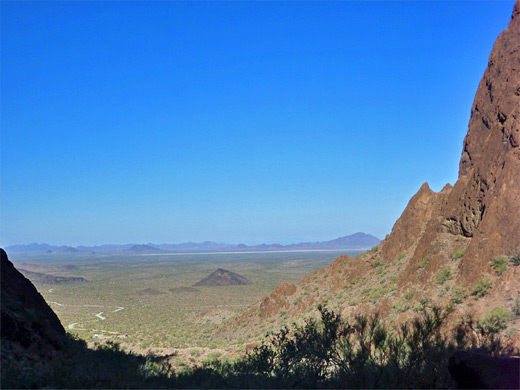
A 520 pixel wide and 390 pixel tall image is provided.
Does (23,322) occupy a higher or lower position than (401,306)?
higher

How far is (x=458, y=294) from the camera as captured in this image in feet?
62.4

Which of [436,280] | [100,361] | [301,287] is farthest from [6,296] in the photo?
[301,287]

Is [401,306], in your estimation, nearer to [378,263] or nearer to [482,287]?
[482,287]

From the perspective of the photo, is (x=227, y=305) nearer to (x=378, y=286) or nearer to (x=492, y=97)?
(x=378, y=286)

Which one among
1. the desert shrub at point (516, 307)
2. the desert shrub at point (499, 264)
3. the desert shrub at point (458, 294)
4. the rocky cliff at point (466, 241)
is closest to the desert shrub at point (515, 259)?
the rocky cliff at point (466, 241)

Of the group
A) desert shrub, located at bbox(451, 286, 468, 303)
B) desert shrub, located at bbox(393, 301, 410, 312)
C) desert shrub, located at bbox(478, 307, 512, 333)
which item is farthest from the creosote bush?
desert shrub, located at bbox(393, 301, 410, 312)

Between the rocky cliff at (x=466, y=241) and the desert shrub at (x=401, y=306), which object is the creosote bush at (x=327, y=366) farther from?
the desert shrub at (x=401, y=306)

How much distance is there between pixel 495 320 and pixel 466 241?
314 inches

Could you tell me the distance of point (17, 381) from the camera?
1070 centimetres

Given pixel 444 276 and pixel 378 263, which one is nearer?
pixel 444 276

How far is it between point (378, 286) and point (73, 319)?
1474 inches

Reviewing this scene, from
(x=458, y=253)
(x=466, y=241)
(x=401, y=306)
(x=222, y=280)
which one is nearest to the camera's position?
(x=401, y=306)

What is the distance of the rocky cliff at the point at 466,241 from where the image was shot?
61.3ft

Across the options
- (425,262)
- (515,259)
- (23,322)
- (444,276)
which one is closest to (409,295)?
(444,276)
